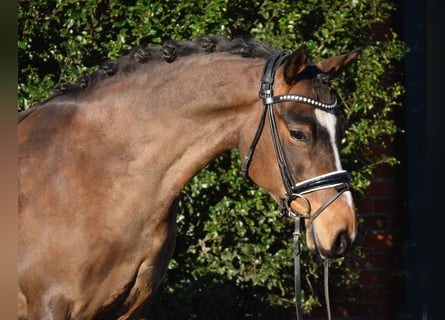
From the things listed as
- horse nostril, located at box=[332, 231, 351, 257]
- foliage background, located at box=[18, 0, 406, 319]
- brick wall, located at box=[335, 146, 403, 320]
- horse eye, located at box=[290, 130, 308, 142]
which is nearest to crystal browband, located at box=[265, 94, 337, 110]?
horse eye, located at box=[290, 130, 308, 142]

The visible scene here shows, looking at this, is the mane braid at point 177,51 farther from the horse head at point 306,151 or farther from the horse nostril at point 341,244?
the horse nostril at point 341,244

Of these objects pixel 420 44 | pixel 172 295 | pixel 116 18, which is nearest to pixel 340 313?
pixel 172 295

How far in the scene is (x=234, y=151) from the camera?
427 centimetres

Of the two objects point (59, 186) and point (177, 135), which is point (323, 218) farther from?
point (59, 186)

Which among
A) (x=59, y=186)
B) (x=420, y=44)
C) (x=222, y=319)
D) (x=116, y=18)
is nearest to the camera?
(x=59, y=186)

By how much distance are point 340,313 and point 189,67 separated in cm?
306

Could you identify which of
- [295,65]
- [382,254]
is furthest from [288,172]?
[382,254]

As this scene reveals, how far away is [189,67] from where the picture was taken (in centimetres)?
279

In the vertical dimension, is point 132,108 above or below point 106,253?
above

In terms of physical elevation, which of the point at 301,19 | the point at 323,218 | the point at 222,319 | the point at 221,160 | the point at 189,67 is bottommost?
the point at 222,319

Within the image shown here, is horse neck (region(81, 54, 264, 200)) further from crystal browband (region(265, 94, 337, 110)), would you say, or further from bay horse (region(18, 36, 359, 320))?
crystal browband (region(265, 94, 337, 110))

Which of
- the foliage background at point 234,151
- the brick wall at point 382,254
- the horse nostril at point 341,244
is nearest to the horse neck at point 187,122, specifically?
the horse nostril at point 341,244

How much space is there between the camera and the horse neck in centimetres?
272

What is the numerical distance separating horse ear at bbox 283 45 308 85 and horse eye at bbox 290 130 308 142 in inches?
7.4
